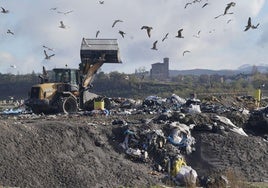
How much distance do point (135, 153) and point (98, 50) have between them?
11.2 metres

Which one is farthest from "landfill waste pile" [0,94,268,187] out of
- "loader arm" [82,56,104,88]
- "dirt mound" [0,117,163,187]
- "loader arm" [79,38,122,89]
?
"loader arm" [79,38,122,89]

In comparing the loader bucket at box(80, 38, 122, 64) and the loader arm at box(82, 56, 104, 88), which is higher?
the loader bucket at box(80, 38, 122, 64)

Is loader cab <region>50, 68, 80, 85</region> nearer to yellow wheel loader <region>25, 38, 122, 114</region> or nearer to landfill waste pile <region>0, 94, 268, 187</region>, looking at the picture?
yellow wheel loader <region>25, 38, 122, 114</region>

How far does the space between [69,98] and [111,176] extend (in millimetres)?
10217

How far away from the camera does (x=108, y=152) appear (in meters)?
15.1

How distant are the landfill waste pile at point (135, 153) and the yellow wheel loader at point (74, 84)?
5515 mm

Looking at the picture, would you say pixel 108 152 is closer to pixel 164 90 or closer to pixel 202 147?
pixel 202 147

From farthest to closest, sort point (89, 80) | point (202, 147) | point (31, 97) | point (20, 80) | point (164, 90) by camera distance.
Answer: point (20, 80)
point (164, 90)
point (89, 80)
point (31, 97)
point (202, 147)

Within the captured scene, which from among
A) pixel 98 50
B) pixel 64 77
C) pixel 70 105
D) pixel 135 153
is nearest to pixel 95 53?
pixel 98 50

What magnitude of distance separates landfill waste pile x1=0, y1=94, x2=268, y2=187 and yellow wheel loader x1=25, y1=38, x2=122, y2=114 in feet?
18.1

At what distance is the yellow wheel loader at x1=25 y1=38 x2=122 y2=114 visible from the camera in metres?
23.5

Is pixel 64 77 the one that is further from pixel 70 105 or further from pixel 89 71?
pixel 89 71

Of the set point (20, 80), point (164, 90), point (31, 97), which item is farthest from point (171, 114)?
point (20, 80)

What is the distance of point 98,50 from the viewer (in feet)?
84.8
